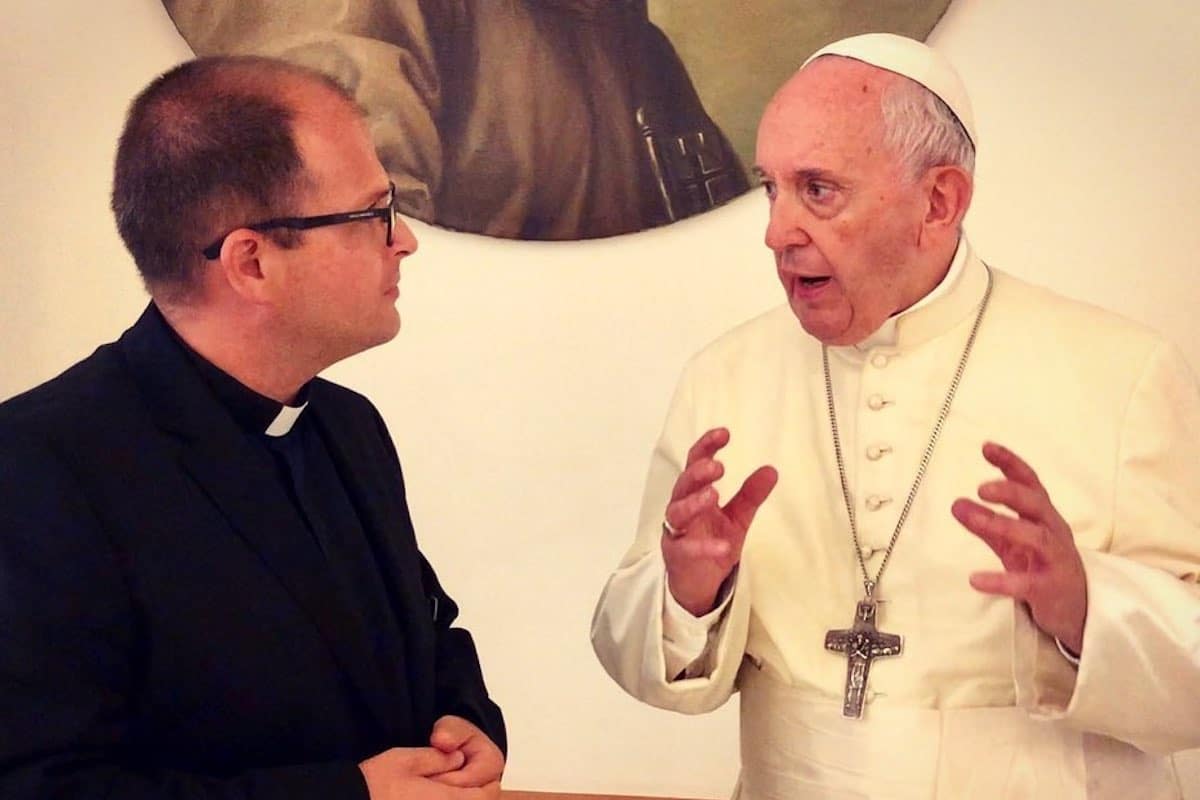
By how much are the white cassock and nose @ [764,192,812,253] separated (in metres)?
0.24

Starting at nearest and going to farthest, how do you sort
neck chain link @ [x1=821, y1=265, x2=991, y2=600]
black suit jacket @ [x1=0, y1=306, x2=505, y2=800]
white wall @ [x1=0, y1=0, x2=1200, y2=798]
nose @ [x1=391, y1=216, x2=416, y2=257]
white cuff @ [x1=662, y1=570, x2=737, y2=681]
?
black suit jacket @ [x1=0, y1=306, x2=505, y2=800] → nose @ [x1=391, y1=216, x2=416, y2=257] → white cuff @ [x1=662, y1=570, x2=737, y2=681] → neck chain link @ [x1=821, y1=265, x2=991, y2=600] → white wall @ [x1=0, y1=0, x2=1200, y2=798]

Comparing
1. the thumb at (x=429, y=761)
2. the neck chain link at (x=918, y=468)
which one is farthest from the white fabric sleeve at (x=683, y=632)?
the thumb at (x=429, y=761)

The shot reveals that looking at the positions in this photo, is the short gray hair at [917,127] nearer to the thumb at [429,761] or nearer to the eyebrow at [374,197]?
the eyebrow at [374,197]

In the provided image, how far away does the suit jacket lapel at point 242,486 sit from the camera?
1.67 meters

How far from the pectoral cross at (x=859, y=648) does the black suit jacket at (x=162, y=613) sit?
0.66 m

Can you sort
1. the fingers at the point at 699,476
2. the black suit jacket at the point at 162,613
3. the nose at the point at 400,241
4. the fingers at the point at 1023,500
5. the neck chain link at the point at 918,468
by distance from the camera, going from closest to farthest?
the black suit jacket at the point at 162,613 < the fingers at the point at 1023,500 < the fingers at the point at 699,476 < the nose at the point at 400,241 < the neck chain link at the point at 918,468

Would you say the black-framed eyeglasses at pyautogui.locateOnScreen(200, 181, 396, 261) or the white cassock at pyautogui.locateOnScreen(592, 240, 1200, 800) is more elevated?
the black-framed eyeglasses at pyautogui.locateOnScreen(200, 181, 396, 261)

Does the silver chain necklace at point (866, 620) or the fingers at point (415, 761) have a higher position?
the silver chain necklace at point (866, 620)

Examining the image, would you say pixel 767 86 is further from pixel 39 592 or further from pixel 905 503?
pixel 39 592

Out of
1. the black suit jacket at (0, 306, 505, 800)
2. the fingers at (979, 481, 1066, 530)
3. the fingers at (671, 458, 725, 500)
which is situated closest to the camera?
the black suit jacket at (0, 306, 505, 800)

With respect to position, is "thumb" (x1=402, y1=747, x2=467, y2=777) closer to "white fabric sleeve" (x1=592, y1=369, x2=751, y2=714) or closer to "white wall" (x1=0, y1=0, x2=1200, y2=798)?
"white fabric sleeve" (x1=592, y1=369, x2=751, y2=714)

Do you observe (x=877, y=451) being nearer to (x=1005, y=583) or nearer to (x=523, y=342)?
(x=1005, y=583)

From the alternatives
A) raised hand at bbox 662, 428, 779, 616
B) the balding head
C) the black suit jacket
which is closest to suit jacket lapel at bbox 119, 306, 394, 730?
the black suit jacket

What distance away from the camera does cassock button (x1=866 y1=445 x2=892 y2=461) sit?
2137 mm
